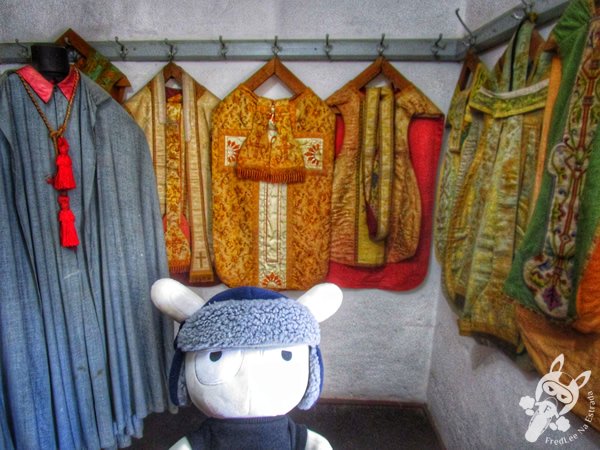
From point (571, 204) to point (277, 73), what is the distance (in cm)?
94

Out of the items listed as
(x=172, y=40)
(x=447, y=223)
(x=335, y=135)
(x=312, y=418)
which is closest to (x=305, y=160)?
(x=335, y=135)

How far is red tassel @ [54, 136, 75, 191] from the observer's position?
77 cm

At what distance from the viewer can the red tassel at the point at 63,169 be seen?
766 millimetres

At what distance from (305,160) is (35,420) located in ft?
3.37

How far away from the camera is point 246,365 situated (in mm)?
590

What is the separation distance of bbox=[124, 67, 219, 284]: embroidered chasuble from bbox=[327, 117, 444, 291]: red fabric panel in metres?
0.52

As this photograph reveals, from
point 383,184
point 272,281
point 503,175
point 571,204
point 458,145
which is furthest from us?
point 272,281

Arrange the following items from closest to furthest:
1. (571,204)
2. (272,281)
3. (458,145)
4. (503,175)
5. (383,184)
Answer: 1. (571,204)
2. (503,175)
3. (458,145)
4. (383,184)
5. (272,281)

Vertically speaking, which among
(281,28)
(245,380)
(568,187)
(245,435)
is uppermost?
(281,28)

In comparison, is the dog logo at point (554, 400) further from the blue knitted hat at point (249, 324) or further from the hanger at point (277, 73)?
the hanger at point (277, 73)

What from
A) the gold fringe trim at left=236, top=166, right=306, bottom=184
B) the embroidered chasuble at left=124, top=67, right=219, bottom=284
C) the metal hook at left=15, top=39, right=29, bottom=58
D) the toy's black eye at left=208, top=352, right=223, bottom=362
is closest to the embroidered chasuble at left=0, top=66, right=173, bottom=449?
the embroidered chasuble at left=124, top=67, right=219, bottom=284

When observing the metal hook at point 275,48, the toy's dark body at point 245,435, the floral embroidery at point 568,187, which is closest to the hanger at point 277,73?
the metal hook at point 275,48

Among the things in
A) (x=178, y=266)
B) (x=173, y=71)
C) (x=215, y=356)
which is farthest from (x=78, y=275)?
(x=173, y=71)

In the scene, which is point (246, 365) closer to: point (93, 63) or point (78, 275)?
point (78, 275)
